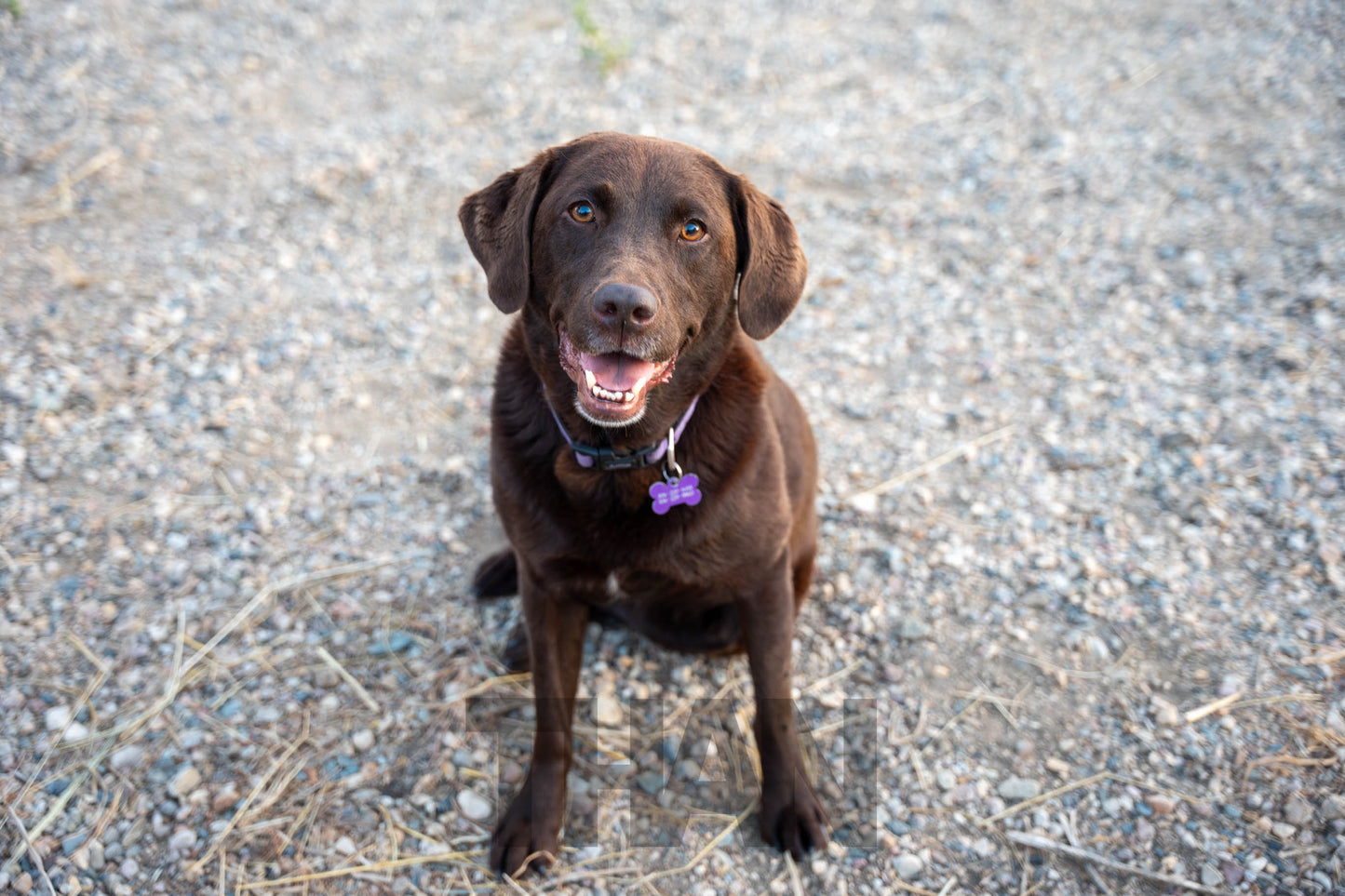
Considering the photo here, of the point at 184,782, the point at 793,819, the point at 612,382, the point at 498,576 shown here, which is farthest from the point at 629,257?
the point at 184,782

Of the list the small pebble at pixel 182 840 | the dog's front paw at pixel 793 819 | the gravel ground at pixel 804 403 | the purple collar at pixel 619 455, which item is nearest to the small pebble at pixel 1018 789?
the gravel ground at pixel 804 403

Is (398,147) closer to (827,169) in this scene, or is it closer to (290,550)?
(827,169)

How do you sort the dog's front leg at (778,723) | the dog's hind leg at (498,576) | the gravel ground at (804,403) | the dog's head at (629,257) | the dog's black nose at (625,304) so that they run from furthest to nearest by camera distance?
1. the dog's hind leg at (498,576)
2. the gravel ground at (804,403)
3. the dog's front leg at (778,723)
4. the dog's head at (629,257)
5. the dog's black nose at (625,304)

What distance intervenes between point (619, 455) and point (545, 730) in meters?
0.94

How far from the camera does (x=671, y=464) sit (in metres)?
2.46

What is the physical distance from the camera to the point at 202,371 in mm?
4191

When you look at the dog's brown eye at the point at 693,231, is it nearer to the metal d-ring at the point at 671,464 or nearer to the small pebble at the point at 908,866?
the metal d-ring at the point at 671,464

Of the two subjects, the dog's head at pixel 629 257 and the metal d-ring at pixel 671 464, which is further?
the metal d-ring at pixel 671 464

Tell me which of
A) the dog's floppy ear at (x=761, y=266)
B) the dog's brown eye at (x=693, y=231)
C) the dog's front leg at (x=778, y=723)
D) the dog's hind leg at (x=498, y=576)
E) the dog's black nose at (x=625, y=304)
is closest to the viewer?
the dog's black nose at (x=625, y=304)

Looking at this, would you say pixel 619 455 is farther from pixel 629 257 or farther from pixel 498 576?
pixel 498 576

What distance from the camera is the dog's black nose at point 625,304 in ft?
6.72

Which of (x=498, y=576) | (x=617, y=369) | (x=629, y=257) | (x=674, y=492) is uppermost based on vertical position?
(x=629, y=257)

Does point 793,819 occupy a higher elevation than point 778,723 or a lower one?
lower

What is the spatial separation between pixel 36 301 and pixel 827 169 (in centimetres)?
431
